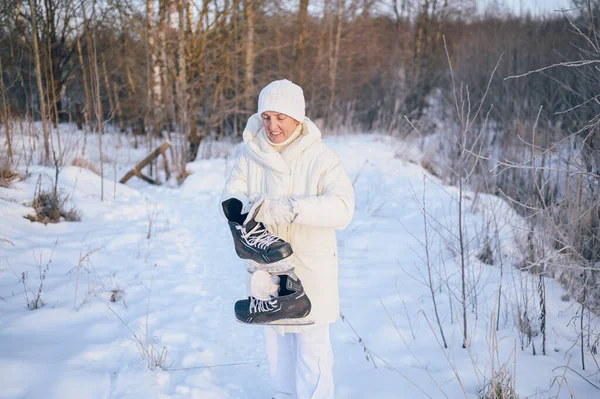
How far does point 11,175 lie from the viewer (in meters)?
5.24

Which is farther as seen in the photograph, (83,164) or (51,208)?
(83,164)

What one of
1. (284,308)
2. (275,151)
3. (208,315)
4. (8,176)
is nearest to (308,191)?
(275,151)

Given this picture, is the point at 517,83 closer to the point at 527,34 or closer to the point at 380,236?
A: the point at 527,34

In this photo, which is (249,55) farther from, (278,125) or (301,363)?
(301,363)

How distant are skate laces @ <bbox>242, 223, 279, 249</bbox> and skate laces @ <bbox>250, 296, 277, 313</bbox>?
0.28 m

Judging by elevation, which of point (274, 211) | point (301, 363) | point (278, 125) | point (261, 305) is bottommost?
point (301, 363)

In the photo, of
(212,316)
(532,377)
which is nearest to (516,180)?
(532,377)

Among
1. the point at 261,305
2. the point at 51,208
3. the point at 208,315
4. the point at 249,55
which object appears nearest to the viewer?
the point at 261,305

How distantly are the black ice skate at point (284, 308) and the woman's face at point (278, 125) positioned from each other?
673 mm

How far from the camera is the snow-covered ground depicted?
96.4 inches

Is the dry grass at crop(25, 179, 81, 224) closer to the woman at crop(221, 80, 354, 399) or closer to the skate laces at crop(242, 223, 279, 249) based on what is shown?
the woman at crop(221, 80, 354, 399)

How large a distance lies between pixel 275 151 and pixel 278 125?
0.42 feet

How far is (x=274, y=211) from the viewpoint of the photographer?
1.89m

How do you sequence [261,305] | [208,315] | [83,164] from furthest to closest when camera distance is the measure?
[83,164] < [208,315] < [261,305]
